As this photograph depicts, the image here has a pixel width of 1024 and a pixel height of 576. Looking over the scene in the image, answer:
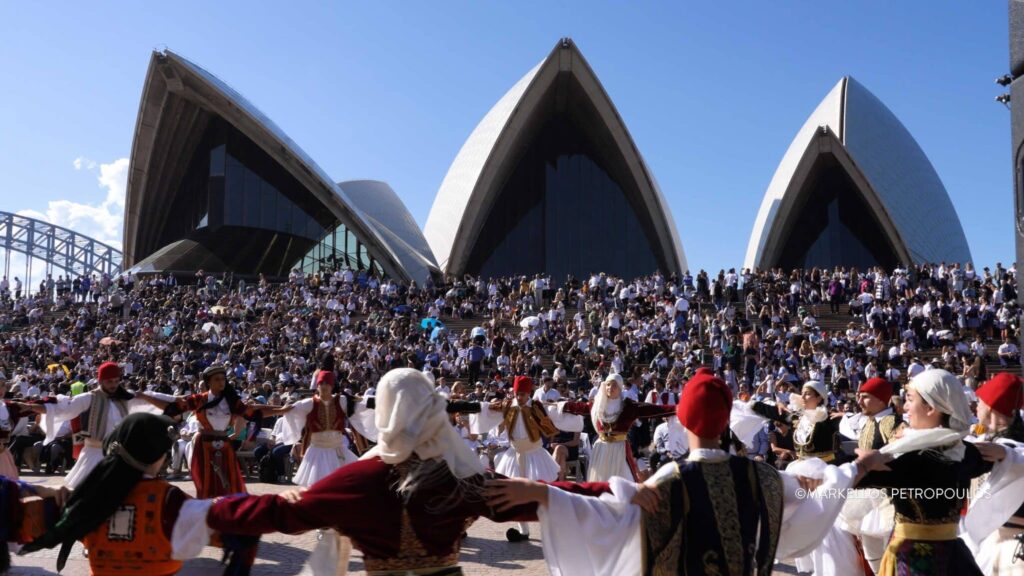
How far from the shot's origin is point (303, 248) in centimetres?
4253

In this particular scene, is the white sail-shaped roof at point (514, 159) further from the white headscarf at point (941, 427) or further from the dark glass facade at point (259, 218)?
the white headscarf at point (941, 427)

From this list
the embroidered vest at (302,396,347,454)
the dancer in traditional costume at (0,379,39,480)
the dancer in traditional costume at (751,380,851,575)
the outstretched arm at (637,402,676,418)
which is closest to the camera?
the dancer in traditional costume at (751,380,851,575)

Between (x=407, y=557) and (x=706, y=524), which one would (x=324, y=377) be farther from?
(x=706, y=524)

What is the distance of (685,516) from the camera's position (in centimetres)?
312

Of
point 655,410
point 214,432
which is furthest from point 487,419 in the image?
point 214,432

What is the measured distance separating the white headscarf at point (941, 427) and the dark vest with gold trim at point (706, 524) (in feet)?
2.62

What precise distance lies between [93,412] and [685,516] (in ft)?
20.6

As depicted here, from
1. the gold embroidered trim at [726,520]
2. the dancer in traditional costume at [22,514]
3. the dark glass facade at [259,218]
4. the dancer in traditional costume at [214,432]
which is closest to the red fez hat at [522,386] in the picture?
the dancer in traditional costume at [214,432]

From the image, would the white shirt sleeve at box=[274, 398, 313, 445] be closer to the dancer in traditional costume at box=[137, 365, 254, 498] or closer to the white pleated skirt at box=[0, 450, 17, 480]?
the dancer in traditional costume at box=[137, 365, 254, 498]

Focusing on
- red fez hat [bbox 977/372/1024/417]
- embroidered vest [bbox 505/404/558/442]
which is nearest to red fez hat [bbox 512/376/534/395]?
embroidered vest [bbox 505/404/558/442]

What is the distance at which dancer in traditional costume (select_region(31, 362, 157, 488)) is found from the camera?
7547mm

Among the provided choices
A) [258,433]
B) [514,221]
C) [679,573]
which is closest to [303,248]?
[514,221]

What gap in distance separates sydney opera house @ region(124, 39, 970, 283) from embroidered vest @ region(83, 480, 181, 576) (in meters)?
37.0

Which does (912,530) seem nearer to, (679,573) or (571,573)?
(679,573)
